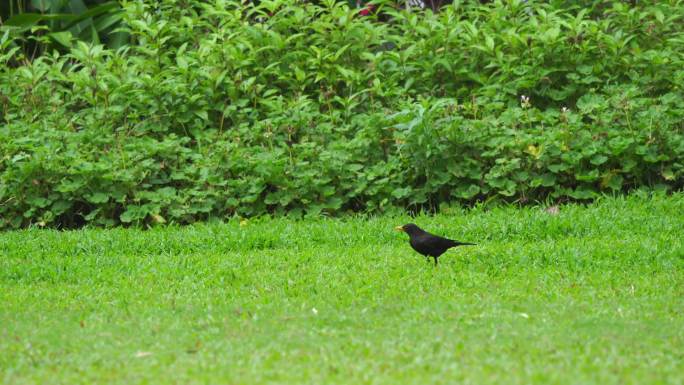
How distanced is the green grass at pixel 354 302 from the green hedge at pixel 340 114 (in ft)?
1.62

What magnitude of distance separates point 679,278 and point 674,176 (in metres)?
2.66

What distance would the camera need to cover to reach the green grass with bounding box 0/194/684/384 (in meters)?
4.57

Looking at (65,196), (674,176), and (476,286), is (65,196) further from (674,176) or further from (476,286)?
(674,176)

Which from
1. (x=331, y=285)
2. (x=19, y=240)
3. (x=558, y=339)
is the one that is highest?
(x=558, y=339)

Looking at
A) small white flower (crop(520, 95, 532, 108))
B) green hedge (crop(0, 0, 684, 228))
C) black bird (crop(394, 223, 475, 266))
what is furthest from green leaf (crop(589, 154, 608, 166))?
black bird (crop(394, 223, 475, 266))

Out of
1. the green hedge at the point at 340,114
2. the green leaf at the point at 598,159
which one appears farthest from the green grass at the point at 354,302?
the green hedge at the point at 340,114

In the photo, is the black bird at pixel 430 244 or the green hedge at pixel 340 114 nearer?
the black bird at pixel 430 244

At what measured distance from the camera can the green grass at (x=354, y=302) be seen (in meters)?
4.57

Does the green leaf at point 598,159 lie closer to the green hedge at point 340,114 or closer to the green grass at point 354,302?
the green hedge at point 340,114

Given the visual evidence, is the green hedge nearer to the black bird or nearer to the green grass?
the green grass

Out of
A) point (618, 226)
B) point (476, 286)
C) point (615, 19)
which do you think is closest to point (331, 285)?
point (476, 286)

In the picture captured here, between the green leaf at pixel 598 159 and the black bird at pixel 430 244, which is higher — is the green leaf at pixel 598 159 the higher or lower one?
the lower one

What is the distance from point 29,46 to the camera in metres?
12.6

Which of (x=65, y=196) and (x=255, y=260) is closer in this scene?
(x=255, y=260)
